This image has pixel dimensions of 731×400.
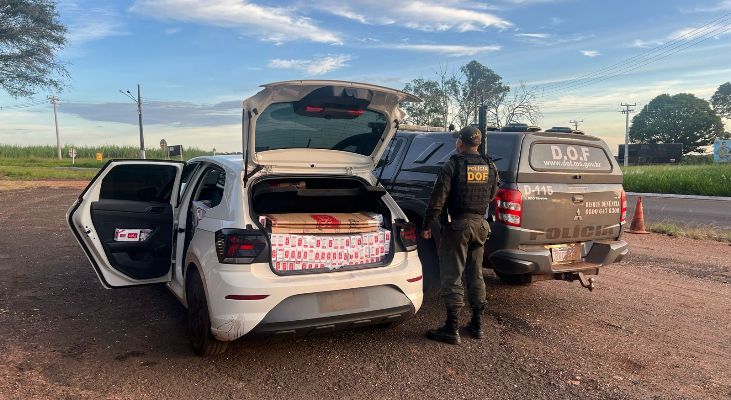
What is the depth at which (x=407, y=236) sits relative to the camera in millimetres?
4207

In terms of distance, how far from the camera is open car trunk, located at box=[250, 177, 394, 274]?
3.74 m

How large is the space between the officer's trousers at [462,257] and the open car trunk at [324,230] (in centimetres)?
58

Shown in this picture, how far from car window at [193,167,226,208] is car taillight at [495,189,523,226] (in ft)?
7.98

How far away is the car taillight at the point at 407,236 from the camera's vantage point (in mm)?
4168

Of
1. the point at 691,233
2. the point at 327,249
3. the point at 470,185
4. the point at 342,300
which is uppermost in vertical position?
the point at 470,185

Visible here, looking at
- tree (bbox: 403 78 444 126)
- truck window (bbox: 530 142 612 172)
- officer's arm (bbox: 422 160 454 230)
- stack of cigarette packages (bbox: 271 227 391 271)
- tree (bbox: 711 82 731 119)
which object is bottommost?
stack of cigarette packages (bbox: 271 227 391 271)

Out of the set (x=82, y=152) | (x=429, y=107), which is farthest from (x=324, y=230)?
(x=82, y=152)

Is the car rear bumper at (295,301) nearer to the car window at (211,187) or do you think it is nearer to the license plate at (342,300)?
the license plate at (342,300)

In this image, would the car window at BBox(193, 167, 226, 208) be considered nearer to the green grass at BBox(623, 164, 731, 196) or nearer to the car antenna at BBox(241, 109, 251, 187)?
the car antenna at BBox(241, 109, 251, 187)

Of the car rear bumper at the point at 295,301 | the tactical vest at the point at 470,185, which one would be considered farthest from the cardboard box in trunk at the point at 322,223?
the tactical vest at the point at 470,185

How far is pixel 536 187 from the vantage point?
4742 mm

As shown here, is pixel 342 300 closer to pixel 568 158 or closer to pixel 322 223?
pixel 322 223

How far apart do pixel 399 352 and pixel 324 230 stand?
1172 millimetres

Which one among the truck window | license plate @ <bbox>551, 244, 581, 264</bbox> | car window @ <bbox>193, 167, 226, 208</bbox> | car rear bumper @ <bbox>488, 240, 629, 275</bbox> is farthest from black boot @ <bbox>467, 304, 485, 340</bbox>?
car window @ <bbox>193, 167, 226, 208</bbox>
